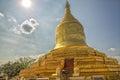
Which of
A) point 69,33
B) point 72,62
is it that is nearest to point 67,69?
point 72,62

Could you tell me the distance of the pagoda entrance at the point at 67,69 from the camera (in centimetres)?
2001

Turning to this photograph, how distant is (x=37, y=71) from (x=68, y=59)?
4.07 meters

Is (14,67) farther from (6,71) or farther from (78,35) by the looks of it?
(78,35)

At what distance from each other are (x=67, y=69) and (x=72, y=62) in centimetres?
148

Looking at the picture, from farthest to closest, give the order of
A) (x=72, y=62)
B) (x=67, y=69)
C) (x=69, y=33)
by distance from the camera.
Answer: (x=69, y=33), (x=72, y=62), (x=67, y=69)

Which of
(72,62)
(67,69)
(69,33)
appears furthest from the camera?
(69,33)

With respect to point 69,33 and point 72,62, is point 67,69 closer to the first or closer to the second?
point 72,62

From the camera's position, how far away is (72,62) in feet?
76.3

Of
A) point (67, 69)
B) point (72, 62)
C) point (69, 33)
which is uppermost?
point (69, 33)

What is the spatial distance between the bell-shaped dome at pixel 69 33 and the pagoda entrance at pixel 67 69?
Answer: 18.8 feet

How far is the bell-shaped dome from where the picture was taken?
29.4 meters

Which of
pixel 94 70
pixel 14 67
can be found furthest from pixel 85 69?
pixel 14 67

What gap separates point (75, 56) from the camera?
2478cm

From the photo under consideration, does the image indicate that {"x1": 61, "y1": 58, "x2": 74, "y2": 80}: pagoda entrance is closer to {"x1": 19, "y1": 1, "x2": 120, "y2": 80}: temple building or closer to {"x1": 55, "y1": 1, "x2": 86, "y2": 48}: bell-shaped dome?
{"x1": 19, "y1": 1, "x2": 120, "y2": 80}: temple building
